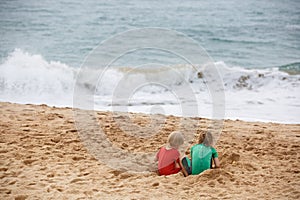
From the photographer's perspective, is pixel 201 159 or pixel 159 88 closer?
pixel 201 159

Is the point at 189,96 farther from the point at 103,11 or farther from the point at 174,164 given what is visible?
the point at 103,11

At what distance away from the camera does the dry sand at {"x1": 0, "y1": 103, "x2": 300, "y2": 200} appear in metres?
4.18

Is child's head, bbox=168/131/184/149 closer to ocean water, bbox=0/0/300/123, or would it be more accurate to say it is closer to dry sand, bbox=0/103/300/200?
dry sand, bbox=0/103/300/200

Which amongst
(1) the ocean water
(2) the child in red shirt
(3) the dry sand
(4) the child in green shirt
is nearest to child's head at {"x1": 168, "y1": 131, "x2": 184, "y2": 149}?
(2) the child in red shirt

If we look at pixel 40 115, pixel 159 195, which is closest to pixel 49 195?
pixel 159 195

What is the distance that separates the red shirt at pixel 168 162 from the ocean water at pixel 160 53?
428 centimetres

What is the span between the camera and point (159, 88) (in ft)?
39.5

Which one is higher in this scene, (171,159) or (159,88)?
(159,88)

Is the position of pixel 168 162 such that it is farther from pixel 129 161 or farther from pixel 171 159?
pixel 129 161

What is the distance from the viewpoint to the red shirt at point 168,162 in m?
4.80

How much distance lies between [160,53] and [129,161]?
12.6 m

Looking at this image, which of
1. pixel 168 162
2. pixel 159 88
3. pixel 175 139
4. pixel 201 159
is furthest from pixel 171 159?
pixel 159 88

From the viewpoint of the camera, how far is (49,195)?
4.10 metres

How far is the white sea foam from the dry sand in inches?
95.1
